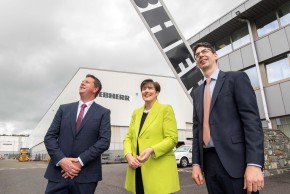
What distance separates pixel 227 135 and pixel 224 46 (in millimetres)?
13672

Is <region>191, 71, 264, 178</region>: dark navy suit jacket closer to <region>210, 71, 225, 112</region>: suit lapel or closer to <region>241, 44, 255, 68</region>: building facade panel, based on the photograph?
<region>210, 71, 225, 112</region>: suit lapel

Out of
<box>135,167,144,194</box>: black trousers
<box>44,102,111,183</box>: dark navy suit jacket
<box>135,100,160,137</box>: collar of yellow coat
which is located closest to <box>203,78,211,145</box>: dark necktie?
<box>135,100,160,137</box>: collar of yellow coat

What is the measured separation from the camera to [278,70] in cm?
1188

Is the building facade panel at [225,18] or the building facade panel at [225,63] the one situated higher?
the building facade panel at [225,18]

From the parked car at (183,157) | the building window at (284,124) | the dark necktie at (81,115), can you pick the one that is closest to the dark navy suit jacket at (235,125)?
the dark necktie at (81,115)

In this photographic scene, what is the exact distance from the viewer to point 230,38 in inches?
565

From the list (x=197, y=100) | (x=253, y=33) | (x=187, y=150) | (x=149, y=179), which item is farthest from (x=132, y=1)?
(x=187, y=150)

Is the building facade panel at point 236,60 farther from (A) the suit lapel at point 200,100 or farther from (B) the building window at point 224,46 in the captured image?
(A) the suit lapel at point 200,100

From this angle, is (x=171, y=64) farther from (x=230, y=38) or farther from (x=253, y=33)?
(x=230, y=38)

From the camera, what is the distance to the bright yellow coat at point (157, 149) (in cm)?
264

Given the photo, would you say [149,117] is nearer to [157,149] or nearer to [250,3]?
[157,149]

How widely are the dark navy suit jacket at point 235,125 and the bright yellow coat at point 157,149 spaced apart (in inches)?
17.3

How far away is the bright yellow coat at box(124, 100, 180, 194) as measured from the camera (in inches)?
104

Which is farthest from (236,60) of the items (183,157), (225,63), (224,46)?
(183,157)
